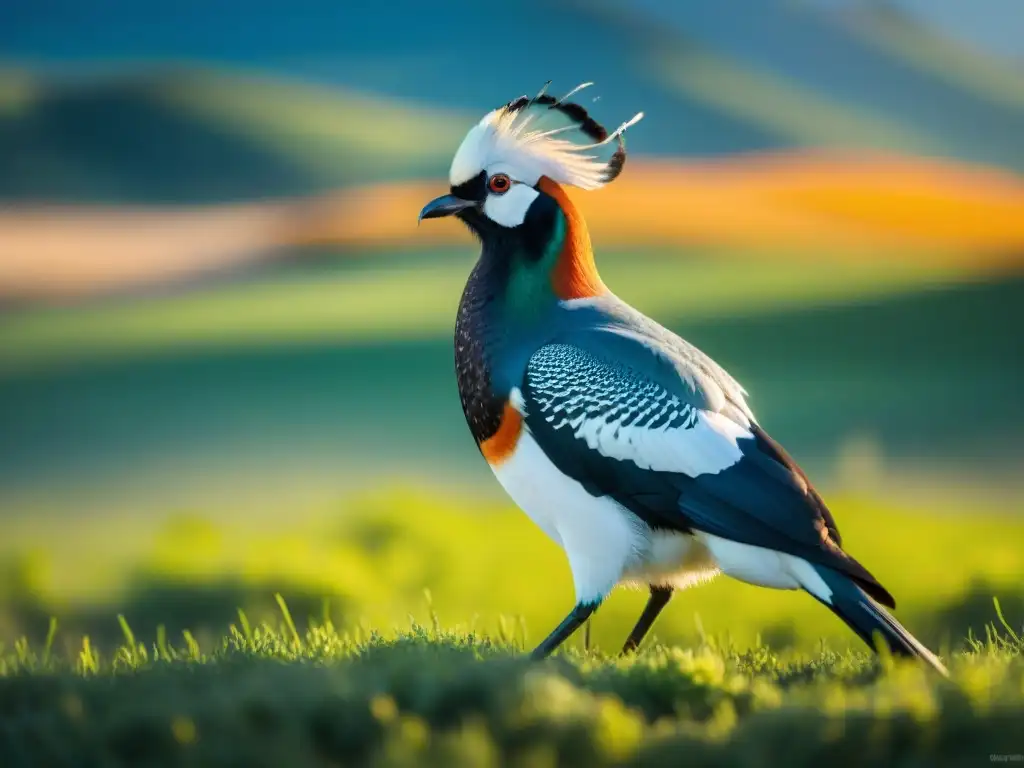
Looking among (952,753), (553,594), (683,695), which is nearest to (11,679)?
(683,695)

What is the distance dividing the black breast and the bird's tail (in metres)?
1.40

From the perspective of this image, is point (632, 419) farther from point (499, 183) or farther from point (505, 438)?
point (499, 183)

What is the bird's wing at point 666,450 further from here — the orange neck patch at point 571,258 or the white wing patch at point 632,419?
the orange neck patch at point 571,258

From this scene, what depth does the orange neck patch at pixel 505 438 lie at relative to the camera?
15.4 ft

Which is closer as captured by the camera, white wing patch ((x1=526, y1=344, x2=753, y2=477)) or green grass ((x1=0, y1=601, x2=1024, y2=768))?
green grass ((x1=0, y1=601, x2=1024, y2=768))

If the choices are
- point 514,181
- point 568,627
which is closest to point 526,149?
point 514,181

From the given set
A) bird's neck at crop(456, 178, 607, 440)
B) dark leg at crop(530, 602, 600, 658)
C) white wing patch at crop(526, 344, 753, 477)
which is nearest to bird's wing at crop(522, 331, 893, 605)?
white wing patch at crop(526, 344, 753, 477)

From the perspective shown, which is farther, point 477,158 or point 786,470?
point 477,158

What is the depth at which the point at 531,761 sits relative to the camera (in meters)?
3.24

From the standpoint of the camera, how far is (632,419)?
4.56 meters

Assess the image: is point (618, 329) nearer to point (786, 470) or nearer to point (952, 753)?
point (786, 470)

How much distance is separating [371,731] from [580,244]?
7.76 feet

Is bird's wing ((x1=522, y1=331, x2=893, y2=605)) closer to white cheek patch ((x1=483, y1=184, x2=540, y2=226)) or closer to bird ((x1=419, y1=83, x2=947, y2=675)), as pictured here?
bird ((x1=419, y1=83, x2=947, y2=675))

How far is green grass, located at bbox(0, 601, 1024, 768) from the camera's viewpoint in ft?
11.0
